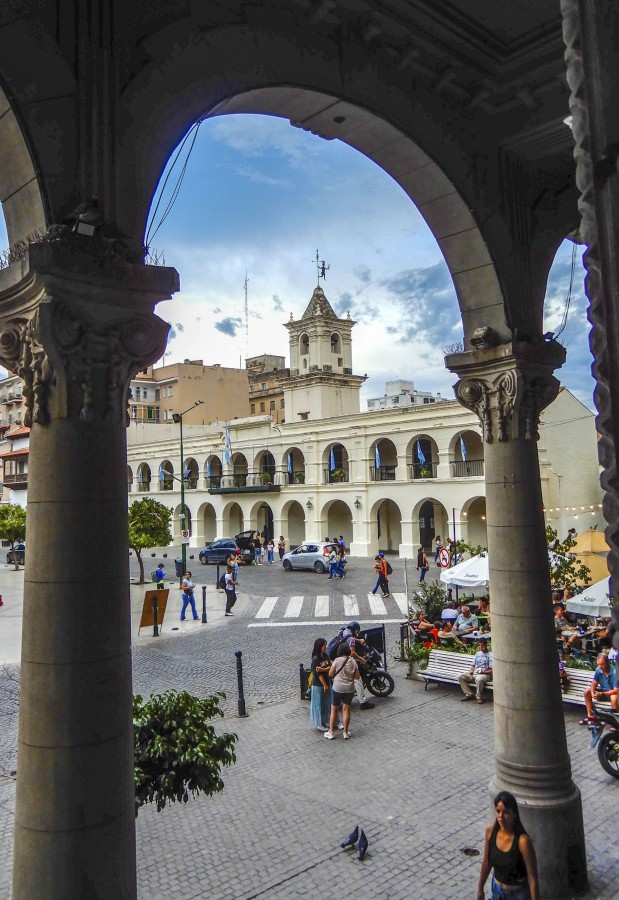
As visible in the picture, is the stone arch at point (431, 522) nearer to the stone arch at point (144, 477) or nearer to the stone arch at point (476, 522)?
the stone arch at point (476, 522)

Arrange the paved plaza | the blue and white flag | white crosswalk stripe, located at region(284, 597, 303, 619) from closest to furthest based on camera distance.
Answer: the paved plaza < white crosswalk stripe, located at region(284, 597, 303, 619) < the blue and white flag

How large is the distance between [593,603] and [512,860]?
10153 mm

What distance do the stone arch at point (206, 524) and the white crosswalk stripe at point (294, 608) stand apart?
27587 millimetres

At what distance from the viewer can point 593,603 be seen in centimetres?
1427

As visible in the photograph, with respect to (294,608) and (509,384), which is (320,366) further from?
(509,384)

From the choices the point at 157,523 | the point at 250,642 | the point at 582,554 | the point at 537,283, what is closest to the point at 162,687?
the point at 250,642

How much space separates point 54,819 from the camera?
378cm

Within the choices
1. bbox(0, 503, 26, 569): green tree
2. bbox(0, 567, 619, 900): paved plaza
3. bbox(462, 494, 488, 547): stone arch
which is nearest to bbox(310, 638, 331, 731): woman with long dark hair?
bbox(0, 567, 619, 900): paved plaza

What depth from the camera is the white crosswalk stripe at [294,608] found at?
22594 mm

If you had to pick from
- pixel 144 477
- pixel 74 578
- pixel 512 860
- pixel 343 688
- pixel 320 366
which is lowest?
pixel 343 688

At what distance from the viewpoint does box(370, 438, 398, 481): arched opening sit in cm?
4062

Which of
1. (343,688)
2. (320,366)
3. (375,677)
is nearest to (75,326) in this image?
(343,688)

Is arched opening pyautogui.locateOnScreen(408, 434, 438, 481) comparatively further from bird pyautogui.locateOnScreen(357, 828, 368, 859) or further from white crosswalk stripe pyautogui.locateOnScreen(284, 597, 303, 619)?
bird pyautogui.locateOnScreen(357, 828, 368, 859)

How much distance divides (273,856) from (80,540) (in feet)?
17.0
